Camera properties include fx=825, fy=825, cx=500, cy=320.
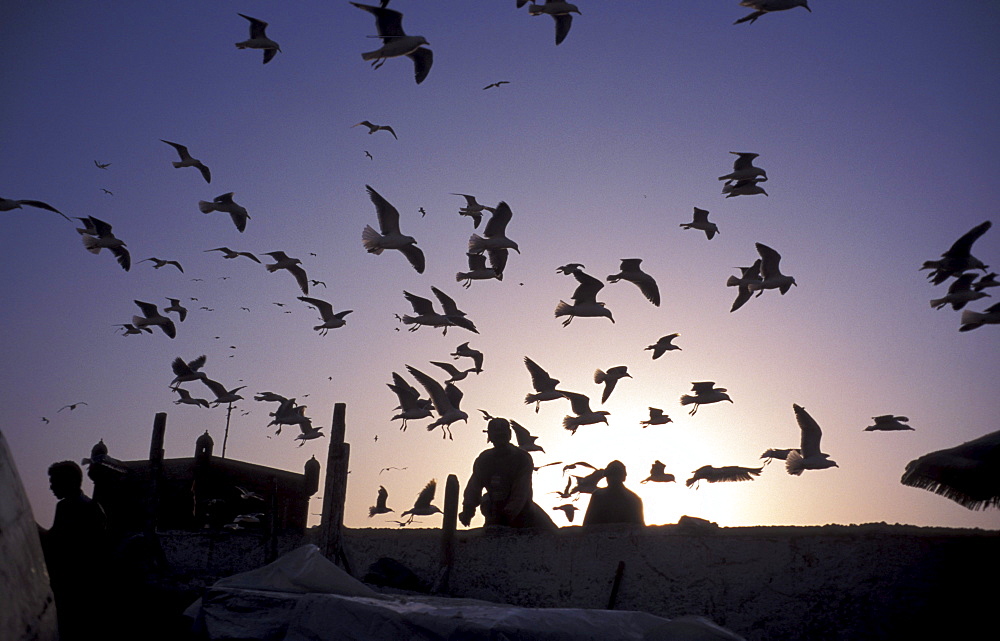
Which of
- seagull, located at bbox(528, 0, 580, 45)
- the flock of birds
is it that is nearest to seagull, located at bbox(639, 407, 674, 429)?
the flock of birds

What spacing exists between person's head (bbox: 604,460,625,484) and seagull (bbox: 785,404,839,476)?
2.64m

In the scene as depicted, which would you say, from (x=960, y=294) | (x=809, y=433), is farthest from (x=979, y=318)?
(x=809, y=433)

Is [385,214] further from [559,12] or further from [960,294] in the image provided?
[960,294]

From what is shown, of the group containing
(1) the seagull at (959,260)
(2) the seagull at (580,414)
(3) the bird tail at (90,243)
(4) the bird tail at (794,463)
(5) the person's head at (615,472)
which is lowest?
(5) the person's head at (615,472)

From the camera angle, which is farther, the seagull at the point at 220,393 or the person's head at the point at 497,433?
the seagull at the point at 220,393

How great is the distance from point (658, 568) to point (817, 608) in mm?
1384

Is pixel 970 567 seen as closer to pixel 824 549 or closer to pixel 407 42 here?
pixel 824 549

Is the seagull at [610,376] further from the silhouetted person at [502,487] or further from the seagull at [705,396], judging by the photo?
the silhouetted person at [502,487]

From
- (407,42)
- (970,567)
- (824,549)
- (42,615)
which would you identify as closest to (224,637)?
(42,615)

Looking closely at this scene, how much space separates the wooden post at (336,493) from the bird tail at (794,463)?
5.50 metres

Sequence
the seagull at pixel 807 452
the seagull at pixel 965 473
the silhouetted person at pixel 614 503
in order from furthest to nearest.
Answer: the seagull at pixel 807 452
the silhouetted person at pixel 614 503
the seagull at pixel 965 473

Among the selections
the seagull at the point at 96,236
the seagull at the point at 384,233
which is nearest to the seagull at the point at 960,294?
the seagull at the point at 384,233

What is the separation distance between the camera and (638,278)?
542 inches

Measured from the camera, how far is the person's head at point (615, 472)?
9008 millimetres
